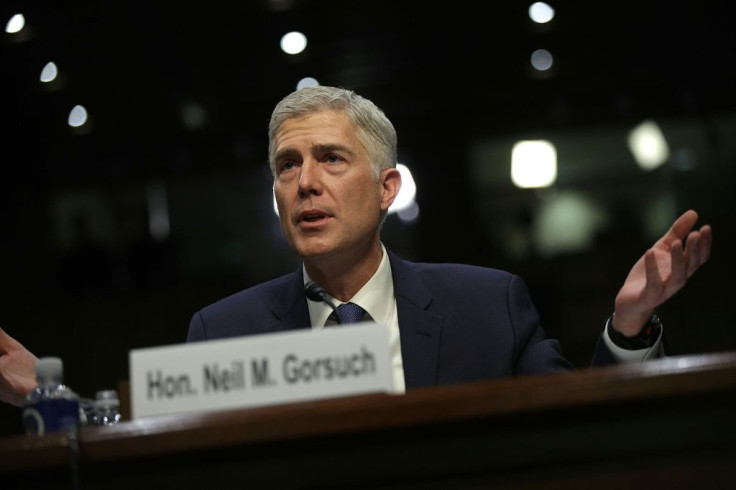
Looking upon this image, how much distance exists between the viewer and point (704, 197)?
179 inches

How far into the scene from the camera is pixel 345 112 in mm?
1877

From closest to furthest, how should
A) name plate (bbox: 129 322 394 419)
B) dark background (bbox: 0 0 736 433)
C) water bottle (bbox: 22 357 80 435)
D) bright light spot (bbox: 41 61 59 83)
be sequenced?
1. name plate (bbox: 129 322 394 419)
2. water bottle (bbox: 22 357 80 435)
3. dark background (bbox: 0 0 736 433)
4. bright light spot (bbox: 41 61 59 83)

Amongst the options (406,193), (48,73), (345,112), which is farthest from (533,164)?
(345,112)

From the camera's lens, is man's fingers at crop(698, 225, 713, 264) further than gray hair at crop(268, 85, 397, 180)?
No

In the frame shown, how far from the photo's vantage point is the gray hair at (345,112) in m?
1.87

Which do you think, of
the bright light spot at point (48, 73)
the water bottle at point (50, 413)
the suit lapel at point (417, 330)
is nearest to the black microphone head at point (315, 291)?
the suit lapel at point (417, 330)

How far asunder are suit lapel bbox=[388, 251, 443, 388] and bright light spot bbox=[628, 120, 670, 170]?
3.02 meters

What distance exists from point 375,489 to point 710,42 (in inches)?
156

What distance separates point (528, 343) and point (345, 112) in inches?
23.1

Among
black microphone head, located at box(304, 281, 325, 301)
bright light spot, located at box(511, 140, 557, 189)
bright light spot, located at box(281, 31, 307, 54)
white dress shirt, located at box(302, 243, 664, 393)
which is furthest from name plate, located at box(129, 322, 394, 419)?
bright light spot, located at box(281, 31, 307, 54)

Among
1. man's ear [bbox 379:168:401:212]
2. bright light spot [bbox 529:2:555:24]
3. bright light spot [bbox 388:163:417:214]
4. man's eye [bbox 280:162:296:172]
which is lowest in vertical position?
man's ear [bbox 379:168:401:212]

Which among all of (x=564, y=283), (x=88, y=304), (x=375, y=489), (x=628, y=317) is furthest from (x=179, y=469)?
A: (x=88, y=304)

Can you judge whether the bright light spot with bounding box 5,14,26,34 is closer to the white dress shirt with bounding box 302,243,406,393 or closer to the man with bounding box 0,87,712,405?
the man with bounding box 0,87,712,405

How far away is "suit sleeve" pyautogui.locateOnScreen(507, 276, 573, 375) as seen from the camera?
1667mm
